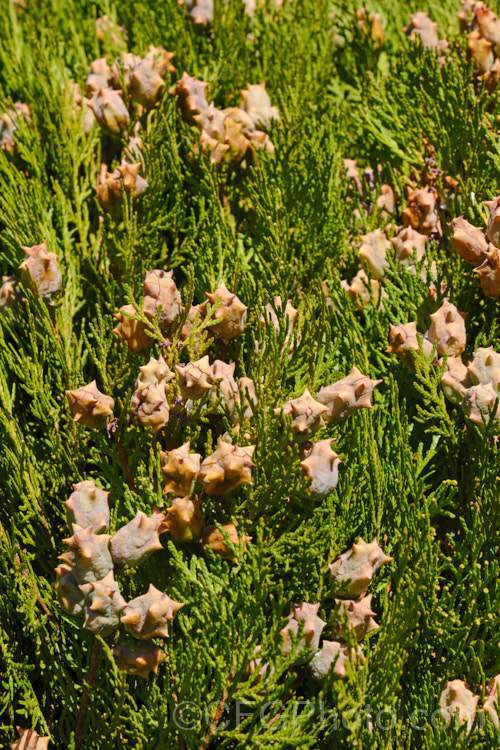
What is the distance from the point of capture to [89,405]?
131cm

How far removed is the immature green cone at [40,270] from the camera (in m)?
1.54

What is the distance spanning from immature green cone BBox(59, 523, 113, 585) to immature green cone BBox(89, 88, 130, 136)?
1.14 metres

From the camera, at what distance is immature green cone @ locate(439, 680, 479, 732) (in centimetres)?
119

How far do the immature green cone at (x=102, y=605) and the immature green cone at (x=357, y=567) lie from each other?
0.37 metres

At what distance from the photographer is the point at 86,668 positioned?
1329 mm

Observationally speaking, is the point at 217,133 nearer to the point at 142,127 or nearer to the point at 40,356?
the point at 142,127

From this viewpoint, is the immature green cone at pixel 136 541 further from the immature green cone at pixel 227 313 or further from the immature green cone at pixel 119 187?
the immature green cone at pixel 119 187

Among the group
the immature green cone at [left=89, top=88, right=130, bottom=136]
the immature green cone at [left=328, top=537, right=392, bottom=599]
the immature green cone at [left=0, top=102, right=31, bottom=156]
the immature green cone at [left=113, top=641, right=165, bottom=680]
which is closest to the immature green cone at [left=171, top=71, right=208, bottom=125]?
the immature green cone at [left=89, top=88, right=130, bottom=136]

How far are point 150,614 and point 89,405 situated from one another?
0.39 metres

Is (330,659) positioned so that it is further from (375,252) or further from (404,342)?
(375,252)

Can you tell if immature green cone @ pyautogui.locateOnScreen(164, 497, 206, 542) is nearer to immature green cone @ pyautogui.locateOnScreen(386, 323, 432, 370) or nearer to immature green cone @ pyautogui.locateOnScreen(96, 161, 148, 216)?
immature green cone @ pyautogui.locateOnScreen(386, 323, 432, 370)

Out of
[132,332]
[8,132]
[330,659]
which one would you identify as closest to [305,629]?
[330,659]

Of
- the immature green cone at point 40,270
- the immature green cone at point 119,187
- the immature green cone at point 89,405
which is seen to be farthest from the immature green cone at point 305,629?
the immature green cone at point 119,187

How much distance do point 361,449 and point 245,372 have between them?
0.28 m
